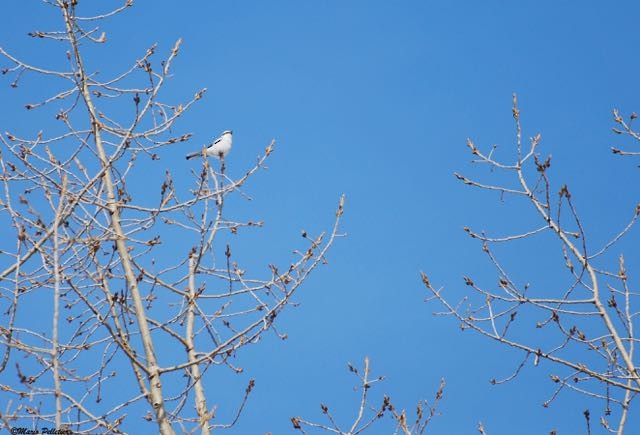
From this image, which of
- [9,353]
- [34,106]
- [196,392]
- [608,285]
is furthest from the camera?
[34,106]

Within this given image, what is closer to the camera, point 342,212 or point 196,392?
point 342,212

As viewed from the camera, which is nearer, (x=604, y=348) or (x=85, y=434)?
(x=85, y=434)

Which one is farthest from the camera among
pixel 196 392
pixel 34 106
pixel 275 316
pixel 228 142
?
pixel 228 142

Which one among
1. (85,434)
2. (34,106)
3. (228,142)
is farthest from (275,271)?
(228,142)

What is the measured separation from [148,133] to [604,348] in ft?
13.7

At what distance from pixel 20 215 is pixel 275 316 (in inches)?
85.1

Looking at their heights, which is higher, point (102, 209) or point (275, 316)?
point (102, 209)

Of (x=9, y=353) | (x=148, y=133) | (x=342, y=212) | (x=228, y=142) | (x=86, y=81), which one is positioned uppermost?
(x=228, y=142)

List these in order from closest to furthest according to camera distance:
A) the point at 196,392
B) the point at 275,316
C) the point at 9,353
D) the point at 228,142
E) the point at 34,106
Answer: the point at 9,353
the point at 275,316
the point at 196,392
the point at 34,106
the point at 228,142

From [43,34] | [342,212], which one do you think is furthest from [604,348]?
[43,34]

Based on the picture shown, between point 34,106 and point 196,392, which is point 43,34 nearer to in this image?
point 34,106

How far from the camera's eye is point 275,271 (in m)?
6.15

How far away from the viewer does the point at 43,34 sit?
7102 mm

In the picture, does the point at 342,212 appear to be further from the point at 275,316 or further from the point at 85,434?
the point at 85,434
